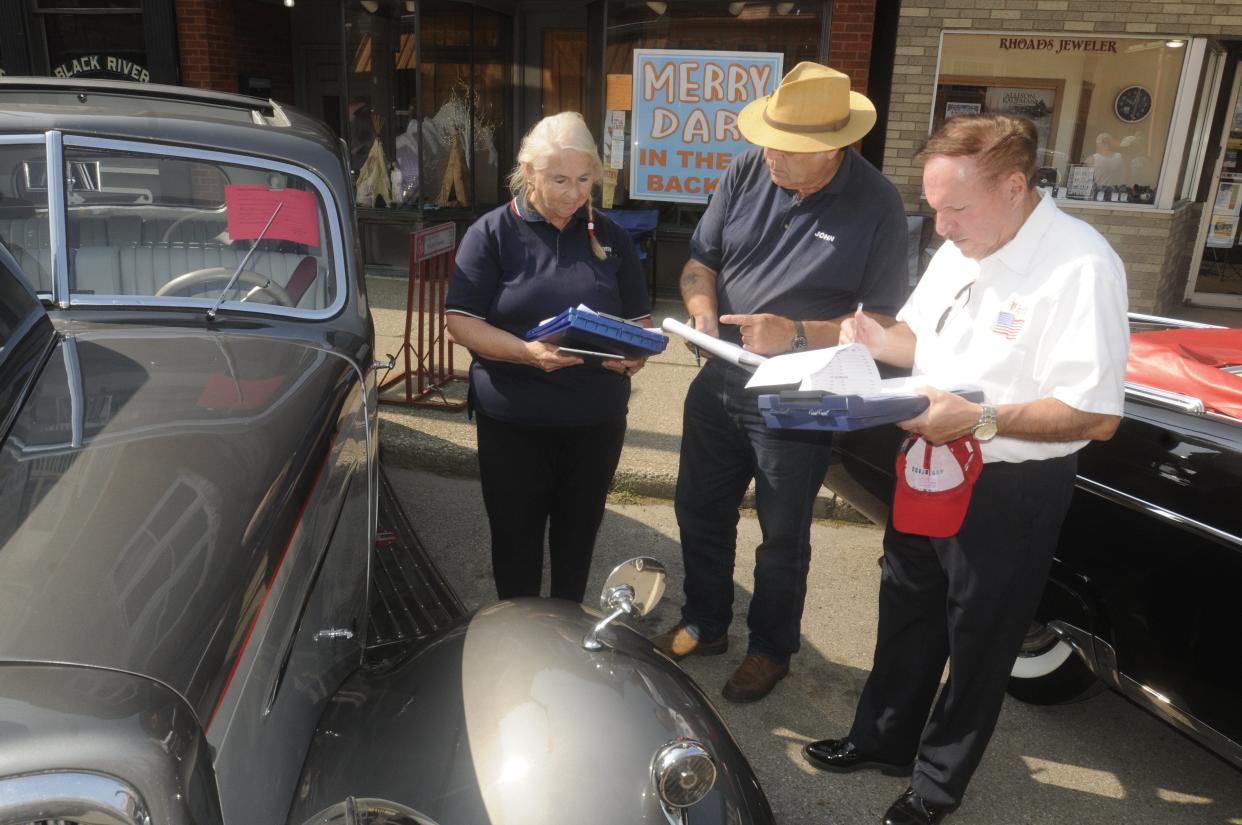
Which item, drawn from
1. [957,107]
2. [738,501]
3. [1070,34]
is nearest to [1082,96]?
[1070,34]

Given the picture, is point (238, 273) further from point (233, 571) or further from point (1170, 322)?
point (1170, 322)

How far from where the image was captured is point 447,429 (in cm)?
559

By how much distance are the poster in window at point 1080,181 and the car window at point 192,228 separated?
7.15 meters

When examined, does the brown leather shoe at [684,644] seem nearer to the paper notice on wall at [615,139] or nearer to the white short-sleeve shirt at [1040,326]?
the white short-sleeve shirt at [1040,326]

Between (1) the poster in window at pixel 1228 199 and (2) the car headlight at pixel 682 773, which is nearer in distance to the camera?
(2) the car headlight at pixel 682 773

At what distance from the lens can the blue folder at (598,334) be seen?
256 cm

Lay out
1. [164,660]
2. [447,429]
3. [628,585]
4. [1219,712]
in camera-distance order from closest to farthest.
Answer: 1. [164,660]
2. [628,585]
3. [1219,712]
4. [447,429]

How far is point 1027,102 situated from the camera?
8.05m

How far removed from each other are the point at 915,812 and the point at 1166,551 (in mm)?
1011

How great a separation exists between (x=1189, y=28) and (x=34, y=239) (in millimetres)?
8079

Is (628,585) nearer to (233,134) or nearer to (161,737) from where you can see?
(161,737)

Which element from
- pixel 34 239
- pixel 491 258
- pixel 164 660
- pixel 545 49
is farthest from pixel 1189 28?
pixel 164 660

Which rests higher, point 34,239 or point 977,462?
point 34,239

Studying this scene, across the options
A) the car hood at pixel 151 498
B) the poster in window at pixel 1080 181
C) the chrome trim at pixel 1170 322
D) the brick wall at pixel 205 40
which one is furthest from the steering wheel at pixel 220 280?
the poster in window at pixel 1080 181
